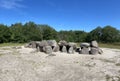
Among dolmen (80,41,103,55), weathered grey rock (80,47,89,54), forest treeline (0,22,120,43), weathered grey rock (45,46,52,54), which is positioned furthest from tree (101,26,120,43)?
weathered grey rock (45,46,52,54)

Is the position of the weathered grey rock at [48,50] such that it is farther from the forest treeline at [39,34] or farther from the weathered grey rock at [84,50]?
the forest treeline at [39,34]

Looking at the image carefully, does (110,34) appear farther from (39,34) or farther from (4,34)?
(4,34)

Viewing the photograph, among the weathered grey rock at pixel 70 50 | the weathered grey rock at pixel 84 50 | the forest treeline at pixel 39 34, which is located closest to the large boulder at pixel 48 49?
the weathered grey rock at pixel 70 50

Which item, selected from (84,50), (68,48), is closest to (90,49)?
(84,50)

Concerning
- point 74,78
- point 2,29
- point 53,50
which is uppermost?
point 2,29

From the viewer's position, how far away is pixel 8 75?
8.90 metres

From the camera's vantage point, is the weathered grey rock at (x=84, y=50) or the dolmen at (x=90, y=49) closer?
the dolmen at (x=90, y=49)

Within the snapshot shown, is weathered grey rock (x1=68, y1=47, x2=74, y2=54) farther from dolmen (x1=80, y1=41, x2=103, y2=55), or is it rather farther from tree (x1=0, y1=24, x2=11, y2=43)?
tree (x1=0, y1=24, x2=11, y2=43)

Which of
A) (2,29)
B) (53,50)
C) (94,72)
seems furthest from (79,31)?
(94,72)

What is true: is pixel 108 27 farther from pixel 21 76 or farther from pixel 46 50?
pixel 21 76

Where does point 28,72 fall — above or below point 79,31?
below

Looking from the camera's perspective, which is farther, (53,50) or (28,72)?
(53,50)

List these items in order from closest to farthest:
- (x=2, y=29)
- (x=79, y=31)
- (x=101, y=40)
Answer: (x=2, y=29) → (x=101, y=40) → (x=79, y=31)

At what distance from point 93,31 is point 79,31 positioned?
35.7 feet
